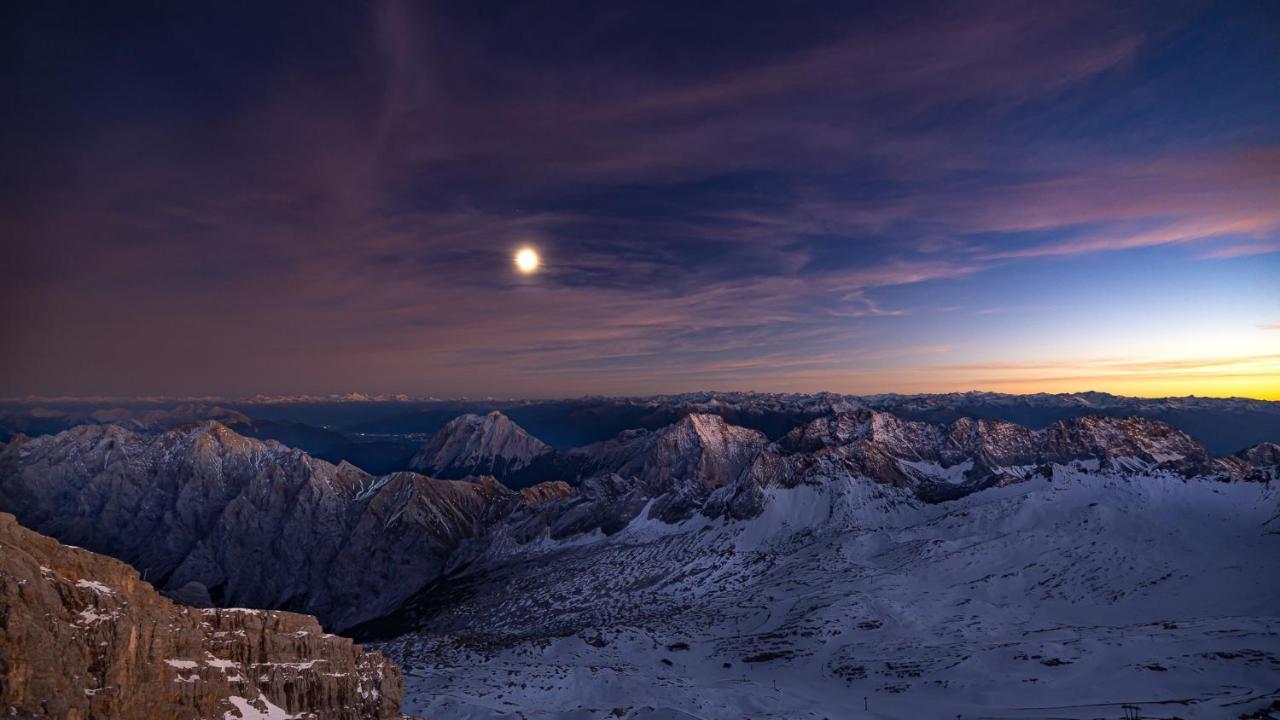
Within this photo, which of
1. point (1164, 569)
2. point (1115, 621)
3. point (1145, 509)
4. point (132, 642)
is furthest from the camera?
point (1145, 509)

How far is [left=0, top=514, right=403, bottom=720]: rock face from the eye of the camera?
34.1m

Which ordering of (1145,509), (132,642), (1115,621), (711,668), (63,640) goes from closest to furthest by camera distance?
(63,640), (132,642), (711,668), (1115,621), (1145,509)

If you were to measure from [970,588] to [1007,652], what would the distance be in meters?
57.2

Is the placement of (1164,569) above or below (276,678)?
below

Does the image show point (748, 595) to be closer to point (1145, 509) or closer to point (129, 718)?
point (1145, 509)

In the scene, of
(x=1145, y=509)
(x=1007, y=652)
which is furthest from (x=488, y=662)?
(x=1145, y=509)

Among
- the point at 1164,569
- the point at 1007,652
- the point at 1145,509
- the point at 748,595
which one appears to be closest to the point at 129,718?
the point at 1007,652

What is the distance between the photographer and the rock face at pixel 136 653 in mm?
34125

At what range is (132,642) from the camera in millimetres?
38938

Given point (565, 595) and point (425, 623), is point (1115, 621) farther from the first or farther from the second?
point (425, 623)

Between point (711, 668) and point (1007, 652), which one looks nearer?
point (1007, 652)

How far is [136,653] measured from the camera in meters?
39.0

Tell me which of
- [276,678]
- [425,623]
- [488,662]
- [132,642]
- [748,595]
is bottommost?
[425,623]

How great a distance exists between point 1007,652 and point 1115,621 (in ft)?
142
